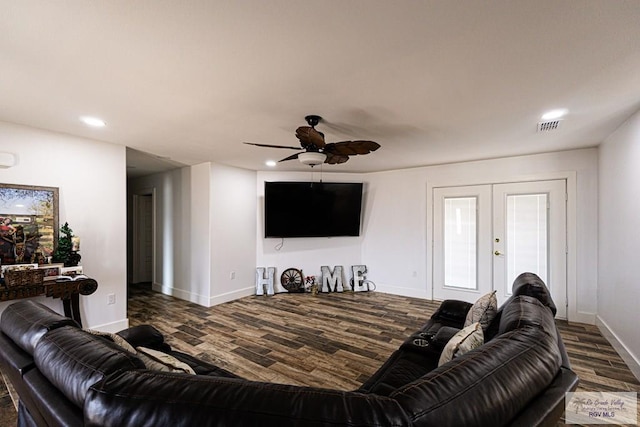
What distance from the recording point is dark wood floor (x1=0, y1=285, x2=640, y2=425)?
8.36 ft

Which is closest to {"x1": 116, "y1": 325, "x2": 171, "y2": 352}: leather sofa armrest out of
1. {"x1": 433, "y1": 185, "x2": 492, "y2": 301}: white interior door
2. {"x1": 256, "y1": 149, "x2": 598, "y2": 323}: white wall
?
{"x1": 256, "y1": 149, "x2": 598, "y2": 323}: white wall

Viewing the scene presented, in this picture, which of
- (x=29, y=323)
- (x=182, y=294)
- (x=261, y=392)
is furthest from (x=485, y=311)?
(x=182, y=294)

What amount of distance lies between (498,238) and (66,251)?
5.63m

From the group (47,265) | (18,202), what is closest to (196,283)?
(47,265)

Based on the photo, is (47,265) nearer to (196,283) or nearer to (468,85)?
(196,283)

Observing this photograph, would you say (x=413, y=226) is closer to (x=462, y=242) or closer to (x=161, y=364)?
(x=462, y=242)

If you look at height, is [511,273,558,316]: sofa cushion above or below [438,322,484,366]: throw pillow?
above

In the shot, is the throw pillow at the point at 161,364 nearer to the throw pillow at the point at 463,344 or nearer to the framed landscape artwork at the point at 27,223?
the throw pillow at the point at 463,344

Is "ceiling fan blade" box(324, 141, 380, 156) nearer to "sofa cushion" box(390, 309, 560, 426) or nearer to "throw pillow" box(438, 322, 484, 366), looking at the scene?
"throw pillow" box(438, 322, 484, 366)

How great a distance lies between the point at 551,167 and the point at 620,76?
249 cm

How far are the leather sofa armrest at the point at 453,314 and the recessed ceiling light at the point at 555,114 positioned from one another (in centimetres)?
189

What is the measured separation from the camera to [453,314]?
2686 millimetres

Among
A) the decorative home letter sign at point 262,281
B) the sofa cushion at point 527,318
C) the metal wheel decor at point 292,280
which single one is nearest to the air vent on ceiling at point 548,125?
the sofa cushion at point 527,318

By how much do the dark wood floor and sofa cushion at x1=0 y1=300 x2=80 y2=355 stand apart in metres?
1.26
